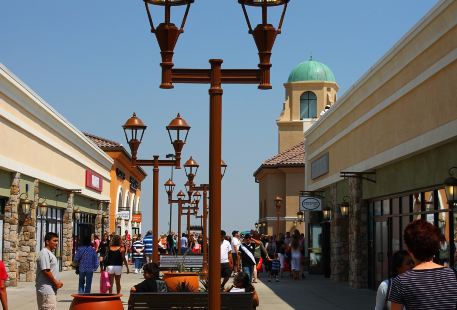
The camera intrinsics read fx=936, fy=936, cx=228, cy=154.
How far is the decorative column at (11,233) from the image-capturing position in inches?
1069

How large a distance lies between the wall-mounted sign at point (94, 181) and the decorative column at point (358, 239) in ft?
62.0

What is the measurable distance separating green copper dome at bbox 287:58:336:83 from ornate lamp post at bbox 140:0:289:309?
199ft

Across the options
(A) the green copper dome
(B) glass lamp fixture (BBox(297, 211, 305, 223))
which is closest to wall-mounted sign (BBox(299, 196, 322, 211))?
(B) glass lamp fixture (BBox(297, 211, 305, 223))

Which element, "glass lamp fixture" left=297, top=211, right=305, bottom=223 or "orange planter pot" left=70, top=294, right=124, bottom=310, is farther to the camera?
"glass lamp fixture" left=297, top=211, right=305, bottom=223

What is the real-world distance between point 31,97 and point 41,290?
17.6 meters

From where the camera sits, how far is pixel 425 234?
5.78 m

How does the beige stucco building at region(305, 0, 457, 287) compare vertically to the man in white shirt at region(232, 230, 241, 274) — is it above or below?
above

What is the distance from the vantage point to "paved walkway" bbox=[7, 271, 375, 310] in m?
21.0

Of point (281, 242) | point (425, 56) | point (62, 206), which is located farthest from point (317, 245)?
point (425, 56)

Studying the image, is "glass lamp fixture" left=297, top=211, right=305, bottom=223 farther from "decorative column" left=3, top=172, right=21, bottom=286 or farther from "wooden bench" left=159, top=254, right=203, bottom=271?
"decorative column" left=3, top=172, right=21, bottom=286

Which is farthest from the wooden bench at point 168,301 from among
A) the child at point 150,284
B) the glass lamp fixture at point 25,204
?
the glass lamp fixture at point 25,204

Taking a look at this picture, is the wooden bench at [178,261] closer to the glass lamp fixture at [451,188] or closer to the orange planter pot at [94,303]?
the glass lamp fixture at [451,188]

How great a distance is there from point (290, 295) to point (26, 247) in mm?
9406

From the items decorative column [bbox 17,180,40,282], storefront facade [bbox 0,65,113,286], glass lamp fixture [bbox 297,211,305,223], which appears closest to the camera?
storefront facade [bbox 0,65,113,286]
